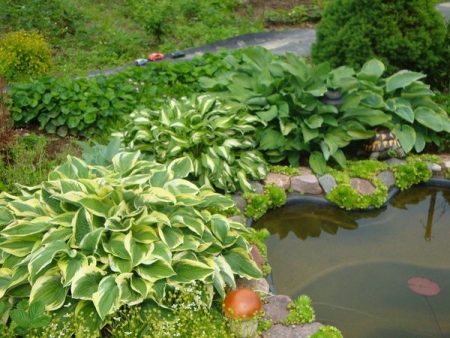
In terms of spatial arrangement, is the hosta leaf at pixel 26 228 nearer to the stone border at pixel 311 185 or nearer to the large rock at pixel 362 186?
the stone border at pixel 311 185

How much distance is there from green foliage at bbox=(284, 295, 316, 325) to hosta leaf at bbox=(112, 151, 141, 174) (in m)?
1.64

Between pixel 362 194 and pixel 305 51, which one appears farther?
pixel 305 51

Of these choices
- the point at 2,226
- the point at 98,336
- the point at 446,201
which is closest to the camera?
the point at 98,336

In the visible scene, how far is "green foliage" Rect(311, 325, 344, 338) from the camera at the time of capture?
392 centimetres

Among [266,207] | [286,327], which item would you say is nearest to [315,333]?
[286,327]

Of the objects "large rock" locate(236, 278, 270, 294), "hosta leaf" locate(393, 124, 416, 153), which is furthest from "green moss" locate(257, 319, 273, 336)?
"hosta leaf" locate(393, 124, 416, 153)

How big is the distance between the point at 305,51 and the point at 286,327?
5.94 m

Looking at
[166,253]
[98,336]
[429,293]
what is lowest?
[429,293]

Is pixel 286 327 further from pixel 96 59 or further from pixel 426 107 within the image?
pixel 96 59

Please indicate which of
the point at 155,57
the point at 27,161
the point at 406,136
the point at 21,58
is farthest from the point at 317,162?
the point at 21,58

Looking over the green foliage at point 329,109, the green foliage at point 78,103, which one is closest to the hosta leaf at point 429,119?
the green foliage at point 329,109

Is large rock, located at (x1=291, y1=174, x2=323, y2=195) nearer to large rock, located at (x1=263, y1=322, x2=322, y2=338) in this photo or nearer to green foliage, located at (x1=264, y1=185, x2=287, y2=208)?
green foliage, located at (x1=264, y1=185, x2=287, y2=208)

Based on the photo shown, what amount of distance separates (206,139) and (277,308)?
187cm

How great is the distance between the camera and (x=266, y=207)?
Result: 5.47m
